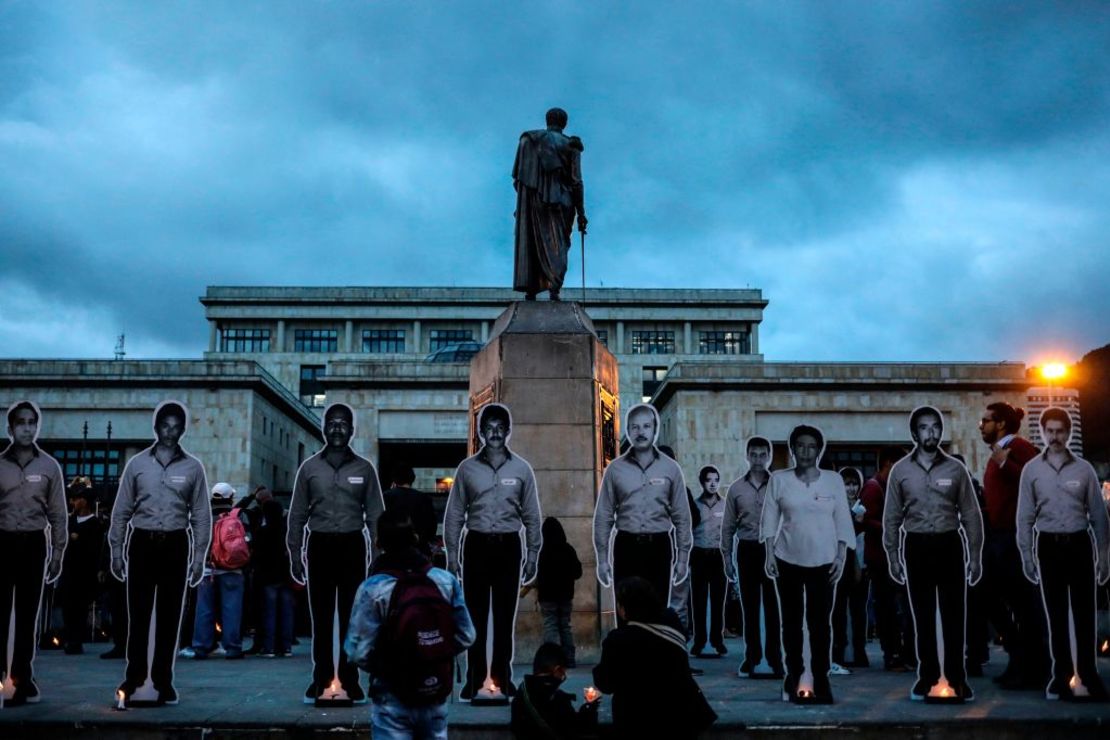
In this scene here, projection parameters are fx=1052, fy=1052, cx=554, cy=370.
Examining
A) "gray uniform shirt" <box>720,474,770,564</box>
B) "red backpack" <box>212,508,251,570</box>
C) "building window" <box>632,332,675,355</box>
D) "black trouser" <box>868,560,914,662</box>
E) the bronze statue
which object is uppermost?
"building window" <box>632,332,675,355</box>

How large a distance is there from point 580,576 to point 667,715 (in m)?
5.69

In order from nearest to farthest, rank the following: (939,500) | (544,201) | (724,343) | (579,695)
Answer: (939,500)
(579,695)
(544,201)
(724,343)

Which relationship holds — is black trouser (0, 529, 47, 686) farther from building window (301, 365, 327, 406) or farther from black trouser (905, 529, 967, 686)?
building window (301, 365, 327, 406)

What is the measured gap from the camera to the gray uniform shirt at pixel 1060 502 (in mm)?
8758

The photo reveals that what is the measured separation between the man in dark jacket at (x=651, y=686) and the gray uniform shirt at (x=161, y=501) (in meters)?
4.35

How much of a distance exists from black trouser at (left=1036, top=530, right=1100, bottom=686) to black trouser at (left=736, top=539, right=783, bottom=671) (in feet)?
8.62

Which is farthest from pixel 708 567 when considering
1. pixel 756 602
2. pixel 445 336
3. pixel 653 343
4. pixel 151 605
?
pixel 445 336

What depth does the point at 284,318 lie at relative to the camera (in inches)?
3529

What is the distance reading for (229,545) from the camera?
44.7ft

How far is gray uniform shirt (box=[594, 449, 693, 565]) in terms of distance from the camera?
9.59 meters

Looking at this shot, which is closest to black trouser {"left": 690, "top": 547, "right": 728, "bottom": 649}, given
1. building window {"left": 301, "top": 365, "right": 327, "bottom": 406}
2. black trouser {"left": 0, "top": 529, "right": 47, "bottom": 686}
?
black trouser {"left": 0, "top": 529, "right": 47, "bottom": 686}

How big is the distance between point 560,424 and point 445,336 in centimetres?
7969

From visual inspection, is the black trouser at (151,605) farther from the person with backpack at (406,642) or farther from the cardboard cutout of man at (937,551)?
the cardboard cutout of man at (937,551)

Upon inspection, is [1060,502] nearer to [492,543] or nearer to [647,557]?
[647,557]
